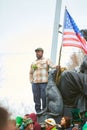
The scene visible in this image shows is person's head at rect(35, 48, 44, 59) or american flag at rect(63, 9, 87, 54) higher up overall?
american flag at rect(63, 9, 87, 54)

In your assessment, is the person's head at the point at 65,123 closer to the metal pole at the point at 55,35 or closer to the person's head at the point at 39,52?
the person's head at the point at 39,52

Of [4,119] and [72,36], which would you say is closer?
[4,119]

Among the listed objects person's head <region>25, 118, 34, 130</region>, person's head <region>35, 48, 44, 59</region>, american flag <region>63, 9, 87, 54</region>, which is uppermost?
american flag <region>63, 9, 87, 54</region>

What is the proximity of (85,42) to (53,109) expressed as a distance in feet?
4.60

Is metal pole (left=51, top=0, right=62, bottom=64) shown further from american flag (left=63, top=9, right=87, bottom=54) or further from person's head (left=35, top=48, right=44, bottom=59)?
person's head (left=35, top=48, right=44, bottom=59)

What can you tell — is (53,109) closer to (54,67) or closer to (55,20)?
(54,67)

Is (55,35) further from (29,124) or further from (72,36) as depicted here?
(29,124)

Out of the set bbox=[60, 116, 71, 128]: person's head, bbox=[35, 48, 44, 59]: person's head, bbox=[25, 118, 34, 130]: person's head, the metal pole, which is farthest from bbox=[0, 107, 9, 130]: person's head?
the metal pole

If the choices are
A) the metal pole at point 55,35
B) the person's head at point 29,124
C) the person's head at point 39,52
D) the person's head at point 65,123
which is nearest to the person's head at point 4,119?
the person's head at point 29,124

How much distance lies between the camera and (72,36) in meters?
7.36

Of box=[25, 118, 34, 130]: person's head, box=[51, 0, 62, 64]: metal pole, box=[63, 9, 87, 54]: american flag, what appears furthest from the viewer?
box=[51, 0, 62, 64]: metal pole

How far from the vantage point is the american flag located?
7.17 meters

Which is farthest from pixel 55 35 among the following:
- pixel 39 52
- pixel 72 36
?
pixel 39 52

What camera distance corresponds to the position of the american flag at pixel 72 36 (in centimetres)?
717
